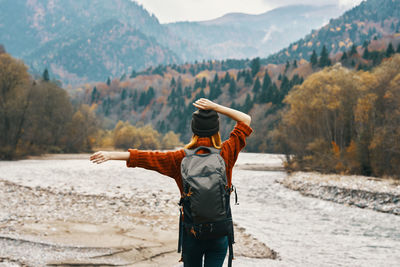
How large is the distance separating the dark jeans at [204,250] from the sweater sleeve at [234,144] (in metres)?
0.62

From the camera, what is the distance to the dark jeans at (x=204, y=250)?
9.35 feet

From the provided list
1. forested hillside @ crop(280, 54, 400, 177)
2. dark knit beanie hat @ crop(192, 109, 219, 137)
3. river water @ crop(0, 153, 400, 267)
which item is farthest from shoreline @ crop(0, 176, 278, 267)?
forested hillside @ crop(280, 54, 400, 177)

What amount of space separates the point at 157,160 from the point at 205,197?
54 cm

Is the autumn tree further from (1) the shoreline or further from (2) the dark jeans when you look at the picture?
(2) the dark jeans

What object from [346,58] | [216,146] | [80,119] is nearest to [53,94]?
[80,119]

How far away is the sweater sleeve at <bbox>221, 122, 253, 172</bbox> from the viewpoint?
120 inches

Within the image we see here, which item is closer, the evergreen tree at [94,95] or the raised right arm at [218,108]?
the raised right arm at [218,108]

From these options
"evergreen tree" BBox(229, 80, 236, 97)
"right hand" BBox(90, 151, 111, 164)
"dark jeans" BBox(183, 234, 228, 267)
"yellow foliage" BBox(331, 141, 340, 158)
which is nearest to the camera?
"dark jeans" BBox(183, 234, 228, 267)

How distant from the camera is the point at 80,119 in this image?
176 feet

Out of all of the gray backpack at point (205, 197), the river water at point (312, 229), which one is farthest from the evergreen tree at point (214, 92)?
the gray backpack at point (205, 197)

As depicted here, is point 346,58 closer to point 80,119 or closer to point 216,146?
point 80,119

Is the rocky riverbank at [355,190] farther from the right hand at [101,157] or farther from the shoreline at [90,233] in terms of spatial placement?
the right hand at [101,157]

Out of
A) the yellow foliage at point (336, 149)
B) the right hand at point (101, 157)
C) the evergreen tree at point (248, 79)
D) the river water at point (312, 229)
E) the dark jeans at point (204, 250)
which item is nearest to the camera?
the dark jeans at point (204, 250)

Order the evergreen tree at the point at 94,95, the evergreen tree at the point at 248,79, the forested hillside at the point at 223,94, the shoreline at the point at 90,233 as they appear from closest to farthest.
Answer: the shoreline at the point at 90,233
the forested hillside at the point at 223,94
the evergreen tree at the point at 248,79
the evergreen tree at the point at 94,95
